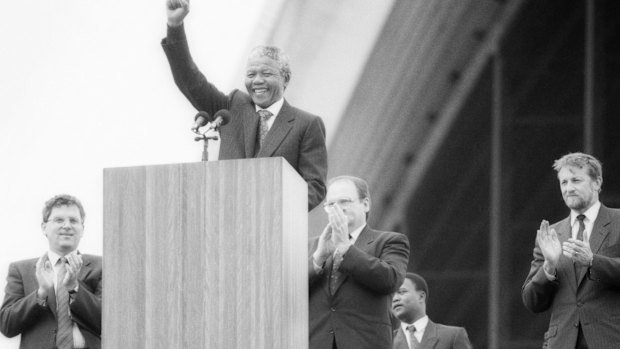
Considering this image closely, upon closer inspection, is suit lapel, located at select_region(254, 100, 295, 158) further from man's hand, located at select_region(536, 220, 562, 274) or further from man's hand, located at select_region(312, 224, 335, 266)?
man's hand, located at select_region(536, 220, 562, 274)

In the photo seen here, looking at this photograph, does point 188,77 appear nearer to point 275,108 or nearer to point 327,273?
point 275,108

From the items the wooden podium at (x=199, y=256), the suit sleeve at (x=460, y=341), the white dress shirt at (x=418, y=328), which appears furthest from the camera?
the white dress shirt at (x=418, y=328)

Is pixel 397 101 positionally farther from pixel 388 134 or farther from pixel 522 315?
pixel 522 315

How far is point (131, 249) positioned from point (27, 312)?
4.62 ft

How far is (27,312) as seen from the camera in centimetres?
466

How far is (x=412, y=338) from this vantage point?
20.0ft

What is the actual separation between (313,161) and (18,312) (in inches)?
52.1

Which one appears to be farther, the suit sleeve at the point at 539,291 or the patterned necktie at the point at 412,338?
the patterned necktie at the point at 412,338

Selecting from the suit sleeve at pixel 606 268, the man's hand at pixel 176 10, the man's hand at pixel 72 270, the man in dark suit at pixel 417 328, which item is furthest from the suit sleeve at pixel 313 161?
the man in dark suit at pixel 417 328

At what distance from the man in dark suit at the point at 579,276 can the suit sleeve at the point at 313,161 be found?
1019 mm

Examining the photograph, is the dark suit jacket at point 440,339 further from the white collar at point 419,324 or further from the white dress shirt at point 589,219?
the white dress shirt at point 589,219

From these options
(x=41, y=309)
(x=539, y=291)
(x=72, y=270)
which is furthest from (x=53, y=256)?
(x=539, y=291)

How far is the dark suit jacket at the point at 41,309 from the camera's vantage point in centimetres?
461

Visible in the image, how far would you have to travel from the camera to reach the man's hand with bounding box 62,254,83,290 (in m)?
4.43
